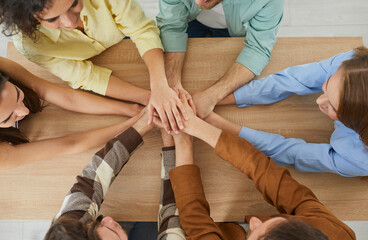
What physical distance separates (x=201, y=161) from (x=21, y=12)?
72cm

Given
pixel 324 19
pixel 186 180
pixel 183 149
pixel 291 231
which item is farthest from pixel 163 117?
pixel 324 19

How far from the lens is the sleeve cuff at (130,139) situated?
983 millimetres

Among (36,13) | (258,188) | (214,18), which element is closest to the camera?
(36,13)

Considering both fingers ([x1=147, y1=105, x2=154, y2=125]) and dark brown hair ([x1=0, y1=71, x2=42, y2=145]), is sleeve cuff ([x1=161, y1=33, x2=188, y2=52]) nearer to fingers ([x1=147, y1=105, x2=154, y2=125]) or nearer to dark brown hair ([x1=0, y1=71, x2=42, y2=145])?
fingers ([x1=147, y1=105, x2=154, y2=125])

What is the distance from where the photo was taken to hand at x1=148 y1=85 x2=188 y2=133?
1054 millimetres

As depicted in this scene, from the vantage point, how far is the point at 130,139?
987 mm

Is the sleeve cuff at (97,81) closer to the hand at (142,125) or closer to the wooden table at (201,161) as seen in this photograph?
the wooden table at (201,161)

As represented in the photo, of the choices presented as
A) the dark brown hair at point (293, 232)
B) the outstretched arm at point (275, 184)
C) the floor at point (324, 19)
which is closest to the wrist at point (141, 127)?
the outstretched arm at point (275, 184)

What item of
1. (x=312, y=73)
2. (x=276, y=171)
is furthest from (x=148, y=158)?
(x=312, y=73)

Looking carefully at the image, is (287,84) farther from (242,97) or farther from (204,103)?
(204,103)

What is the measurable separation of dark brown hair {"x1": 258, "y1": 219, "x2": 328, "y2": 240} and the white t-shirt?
0.83m

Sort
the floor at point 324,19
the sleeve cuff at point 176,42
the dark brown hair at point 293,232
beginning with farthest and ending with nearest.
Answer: the floor at point 324,19 → the sleeve cuff at point 176,42 → the dark brown hair at point 293,232

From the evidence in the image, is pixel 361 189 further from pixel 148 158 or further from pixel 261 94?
pixel 148 158

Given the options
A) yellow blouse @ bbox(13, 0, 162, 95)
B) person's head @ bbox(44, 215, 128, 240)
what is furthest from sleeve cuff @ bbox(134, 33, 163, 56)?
person's head @ bbox(44, 215, 128, 240)
